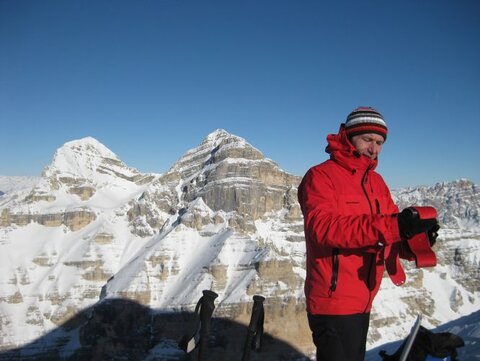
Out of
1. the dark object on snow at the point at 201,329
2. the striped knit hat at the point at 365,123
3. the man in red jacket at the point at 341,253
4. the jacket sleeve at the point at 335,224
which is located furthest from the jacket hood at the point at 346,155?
the dark object on snow at the point at 201,329

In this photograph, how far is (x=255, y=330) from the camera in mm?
7566

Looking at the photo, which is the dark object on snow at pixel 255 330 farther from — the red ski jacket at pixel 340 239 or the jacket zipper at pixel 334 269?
the jacket zipper at pixel 334 269

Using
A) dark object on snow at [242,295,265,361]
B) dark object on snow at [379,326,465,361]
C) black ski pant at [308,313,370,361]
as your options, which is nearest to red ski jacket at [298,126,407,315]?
black ski pant at [308,313,370,361]

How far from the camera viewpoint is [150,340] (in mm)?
169750

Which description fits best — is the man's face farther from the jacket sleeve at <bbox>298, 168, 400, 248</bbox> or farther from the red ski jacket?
the jacket sleeve at <bbox>298, 168, 400, 248</bbox>

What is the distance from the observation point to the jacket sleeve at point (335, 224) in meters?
4.66

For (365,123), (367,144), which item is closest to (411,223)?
(367,144)

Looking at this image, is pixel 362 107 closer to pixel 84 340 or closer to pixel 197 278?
pixel 197 278

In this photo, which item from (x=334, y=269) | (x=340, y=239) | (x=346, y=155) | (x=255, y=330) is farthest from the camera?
(x=255, y=330)

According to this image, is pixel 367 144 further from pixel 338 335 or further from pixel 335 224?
pixel 338 335

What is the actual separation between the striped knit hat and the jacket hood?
0.13m

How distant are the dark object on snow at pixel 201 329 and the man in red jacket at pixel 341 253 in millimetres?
2058

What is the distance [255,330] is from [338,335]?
8.28 ft

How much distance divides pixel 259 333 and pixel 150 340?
178 m
